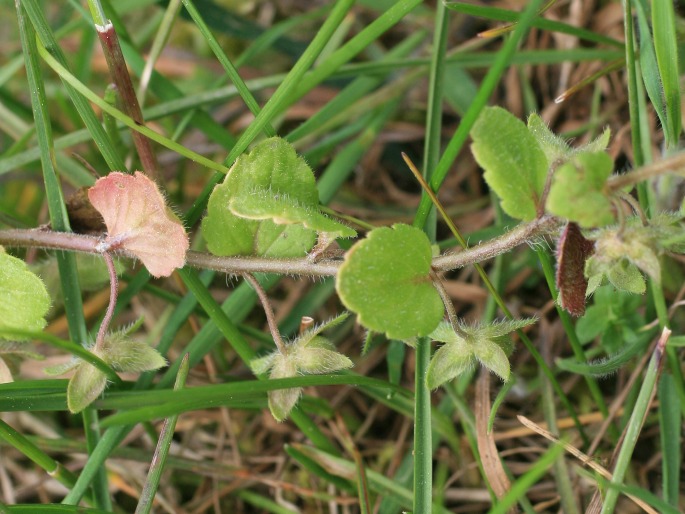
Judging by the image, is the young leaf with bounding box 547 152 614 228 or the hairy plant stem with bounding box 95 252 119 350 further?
the hairy plant stem with bounding box 95 252 119 350

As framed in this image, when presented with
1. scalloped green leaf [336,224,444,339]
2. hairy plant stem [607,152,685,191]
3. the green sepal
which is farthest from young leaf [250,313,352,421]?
hairy plant stem [607,152,685,191]

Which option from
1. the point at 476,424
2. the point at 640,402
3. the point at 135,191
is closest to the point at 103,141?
the point at 135,191

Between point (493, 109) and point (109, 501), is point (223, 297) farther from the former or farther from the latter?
point (493, 109)

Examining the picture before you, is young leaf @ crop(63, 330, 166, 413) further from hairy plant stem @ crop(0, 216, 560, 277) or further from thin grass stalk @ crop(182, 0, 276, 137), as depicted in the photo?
thin grass stalk @ crop(182, 0, 276, 137)

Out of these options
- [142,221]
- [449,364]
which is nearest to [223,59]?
[142,221]

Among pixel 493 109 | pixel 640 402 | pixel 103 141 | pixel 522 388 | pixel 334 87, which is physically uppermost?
pixel 493 109
